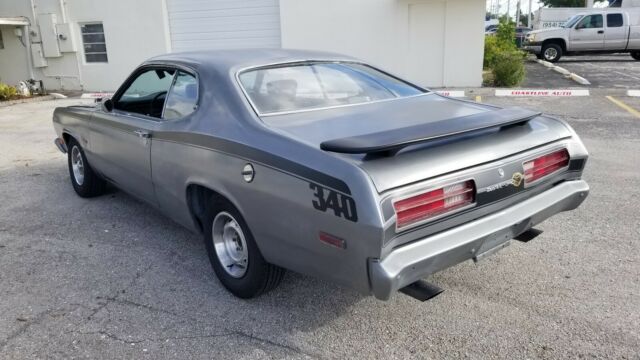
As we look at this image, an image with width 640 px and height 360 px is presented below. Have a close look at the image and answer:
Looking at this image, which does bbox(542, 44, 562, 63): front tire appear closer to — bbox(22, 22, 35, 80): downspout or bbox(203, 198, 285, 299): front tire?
bbox(22, 22, 35, 80): downspout

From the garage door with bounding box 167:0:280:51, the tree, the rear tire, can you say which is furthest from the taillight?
the tree

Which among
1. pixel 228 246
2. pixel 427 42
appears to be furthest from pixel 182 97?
pixel 427 42

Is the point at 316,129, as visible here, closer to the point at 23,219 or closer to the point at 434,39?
the point at 23,219

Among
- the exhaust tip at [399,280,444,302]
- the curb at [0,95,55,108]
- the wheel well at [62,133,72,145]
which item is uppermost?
the wheel well at [62,133,72,145]

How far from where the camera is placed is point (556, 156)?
11.0ft

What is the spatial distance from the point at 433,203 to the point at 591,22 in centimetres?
2176

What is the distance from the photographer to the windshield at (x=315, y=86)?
138 inches

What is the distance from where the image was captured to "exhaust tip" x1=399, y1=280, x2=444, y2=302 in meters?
2.70

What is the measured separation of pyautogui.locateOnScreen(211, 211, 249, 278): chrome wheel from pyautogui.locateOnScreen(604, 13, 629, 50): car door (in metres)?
21.9

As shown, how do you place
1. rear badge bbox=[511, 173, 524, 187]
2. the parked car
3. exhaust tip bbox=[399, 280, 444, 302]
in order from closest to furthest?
the parked car < exhaust tip bbox=[399, 280, 444, 302] < rear badge bbox=[511, 173, 524, 187]

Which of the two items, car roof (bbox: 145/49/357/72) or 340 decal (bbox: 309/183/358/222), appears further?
car roof (bbox: 145/49/357/72)

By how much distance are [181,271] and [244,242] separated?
0.89 m

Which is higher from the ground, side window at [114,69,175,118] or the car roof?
the car roof

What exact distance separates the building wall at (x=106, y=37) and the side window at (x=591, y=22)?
626 inches
